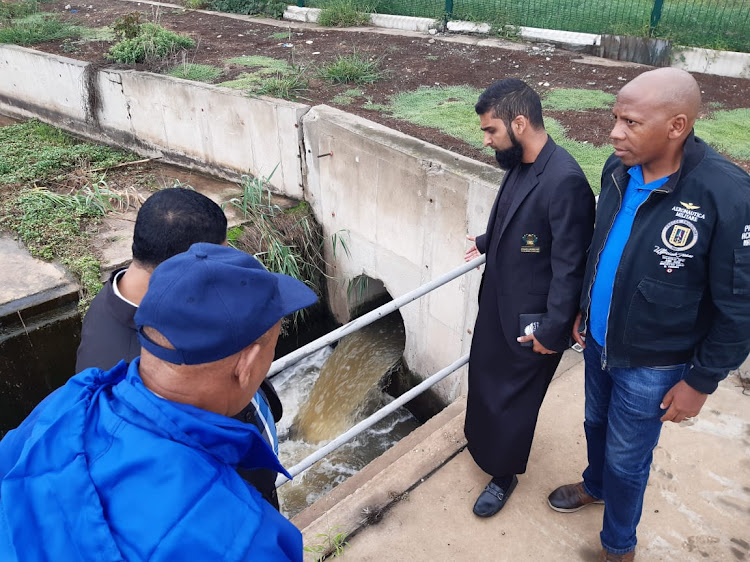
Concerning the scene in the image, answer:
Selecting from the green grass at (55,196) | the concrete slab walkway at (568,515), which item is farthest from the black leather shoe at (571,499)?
the green grass at (55,196)

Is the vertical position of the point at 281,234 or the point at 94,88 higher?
the point at 94,88

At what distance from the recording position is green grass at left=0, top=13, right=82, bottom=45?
10.2 metres

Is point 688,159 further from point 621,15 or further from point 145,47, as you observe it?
point 145,47

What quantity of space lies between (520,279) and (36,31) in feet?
38.3

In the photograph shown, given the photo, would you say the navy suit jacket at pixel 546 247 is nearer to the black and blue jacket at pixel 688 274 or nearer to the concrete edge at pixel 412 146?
the black and blue jacket at pixel 688 274

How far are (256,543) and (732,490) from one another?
2.43 m

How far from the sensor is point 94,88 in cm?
869

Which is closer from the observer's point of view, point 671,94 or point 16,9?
point 671,94

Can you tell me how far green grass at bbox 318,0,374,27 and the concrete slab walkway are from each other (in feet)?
31.7

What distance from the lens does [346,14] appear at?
10.6 metres

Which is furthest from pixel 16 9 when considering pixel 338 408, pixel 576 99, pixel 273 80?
pixel 576 99

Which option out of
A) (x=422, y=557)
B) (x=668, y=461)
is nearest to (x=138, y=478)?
(x=422, y=557)

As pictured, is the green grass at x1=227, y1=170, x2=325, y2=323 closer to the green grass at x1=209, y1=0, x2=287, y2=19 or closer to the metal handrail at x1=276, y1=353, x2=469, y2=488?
the metal handrail at x1=276, y1=353, x2=469, y2=488

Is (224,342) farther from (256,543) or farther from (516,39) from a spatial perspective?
(516,39)
